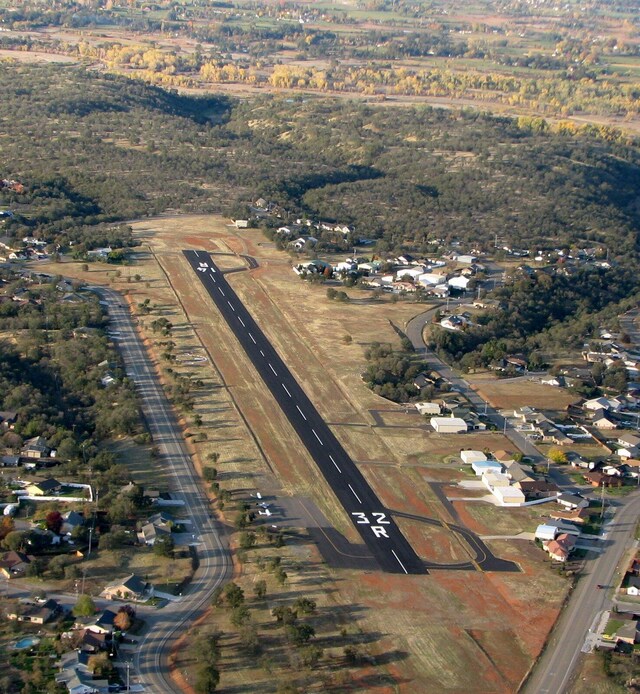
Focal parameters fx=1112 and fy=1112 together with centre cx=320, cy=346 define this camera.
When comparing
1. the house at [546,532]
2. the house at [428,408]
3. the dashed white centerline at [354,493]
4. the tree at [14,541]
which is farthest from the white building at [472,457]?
the tree at [14,541]

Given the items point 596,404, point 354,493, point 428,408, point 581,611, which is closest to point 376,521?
point 354,493

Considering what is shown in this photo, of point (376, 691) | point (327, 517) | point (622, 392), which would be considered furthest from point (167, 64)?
point (376, 691)

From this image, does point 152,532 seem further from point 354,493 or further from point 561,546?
point 561,546

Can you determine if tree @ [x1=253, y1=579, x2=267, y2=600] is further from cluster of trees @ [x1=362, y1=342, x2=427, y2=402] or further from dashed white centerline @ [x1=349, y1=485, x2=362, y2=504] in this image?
cluster of trees @ [x1=362, y1=342, x2=427, y2=402]

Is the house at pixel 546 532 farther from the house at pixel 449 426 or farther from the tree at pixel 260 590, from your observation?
the tree at pixel 260 590

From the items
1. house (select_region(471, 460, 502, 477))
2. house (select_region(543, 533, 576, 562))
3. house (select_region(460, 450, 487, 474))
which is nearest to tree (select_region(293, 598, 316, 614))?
house (select_region(543, 533, 576, 562))
